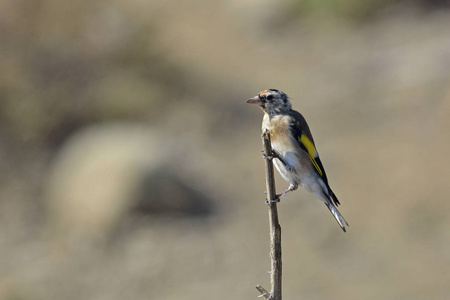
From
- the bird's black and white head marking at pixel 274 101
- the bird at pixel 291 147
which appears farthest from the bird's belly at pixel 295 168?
the bird's black and white head marking at pixel 274 101

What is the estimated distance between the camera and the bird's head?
8.76m

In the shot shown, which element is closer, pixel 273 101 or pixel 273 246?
pixel 273 246

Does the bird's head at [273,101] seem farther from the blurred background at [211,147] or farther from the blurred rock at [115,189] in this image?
the blurred rock at [115,189]

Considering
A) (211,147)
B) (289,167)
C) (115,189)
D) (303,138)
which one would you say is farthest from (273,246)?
(211,147)

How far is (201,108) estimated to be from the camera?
26234mm

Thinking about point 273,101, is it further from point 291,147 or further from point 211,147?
point 211,147

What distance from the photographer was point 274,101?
883 cm

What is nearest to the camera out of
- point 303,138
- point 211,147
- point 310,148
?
point 303,138

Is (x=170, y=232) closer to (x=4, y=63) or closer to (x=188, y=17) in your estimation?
(x=4, y=63)

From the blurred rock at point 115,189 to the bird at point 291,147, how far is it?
39.8 ft

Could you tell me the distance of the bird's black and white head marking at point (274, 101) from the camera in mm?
8766

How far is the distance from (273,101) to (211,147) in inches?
596

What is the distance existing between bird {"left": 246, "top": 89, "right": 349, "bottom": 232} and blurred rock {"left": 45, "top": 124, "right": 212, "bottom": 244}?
12.1 meters

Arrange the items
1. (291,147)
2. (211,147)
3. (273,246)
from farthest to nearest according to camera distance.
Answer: (211,147)
(291,147)
(273,246)
